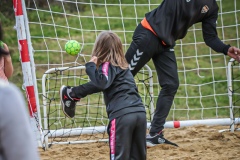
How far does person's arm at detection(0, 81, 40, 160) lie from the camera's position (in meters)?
1.88

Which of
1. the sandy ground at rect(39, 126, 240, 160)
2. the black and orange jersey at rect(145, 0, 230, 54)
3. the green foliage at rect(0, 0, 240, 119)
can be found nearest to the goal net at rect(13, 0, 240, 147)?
the green foliage at rect(0, 0, 240, 119)

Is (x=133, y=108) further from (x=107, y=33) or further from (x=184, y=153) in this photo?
(x=184, y=153)

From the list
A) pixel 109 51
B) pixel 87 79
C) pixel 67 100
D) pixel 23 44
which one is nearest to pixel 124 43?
pixel 87 79

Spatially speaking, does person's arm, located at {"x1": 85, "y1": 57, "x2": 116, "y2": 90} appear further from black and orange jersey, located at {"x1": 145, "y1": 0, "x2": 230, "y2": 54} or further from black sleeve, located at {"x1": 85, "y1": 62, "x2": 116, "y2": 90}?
black and orange jersey, located at {"x1": 145, "y1": 0, "x2": 230, "y2": 54}

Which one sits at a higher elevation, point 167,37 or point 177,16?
point 177,16

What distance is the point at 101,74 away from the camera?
4602mm

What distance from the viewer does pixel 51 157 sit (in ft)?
20.4

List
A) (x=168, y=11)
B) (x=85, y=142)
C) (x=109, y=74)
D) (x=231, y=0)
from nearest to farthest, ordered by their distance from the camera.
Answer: (x=109, y=74) < (x=168, y=11) < (x=85, y=142) < (x=231, y=0)

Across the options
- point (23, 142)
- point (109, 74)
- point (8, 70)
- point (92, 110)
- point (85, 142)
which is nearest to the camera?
point (23, 142)

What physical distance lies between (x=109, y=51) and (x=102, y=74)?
0.23 metres

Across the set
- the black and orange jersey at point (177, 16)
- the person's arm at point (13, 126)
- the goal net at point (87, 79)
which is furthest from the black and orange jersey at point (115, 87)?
the person's arm at point (13, 126)

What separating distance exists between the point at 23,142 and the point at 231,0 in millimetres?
8370

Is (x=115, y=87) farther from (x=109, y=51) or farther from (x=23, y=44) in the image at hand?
(x=23, y=44)

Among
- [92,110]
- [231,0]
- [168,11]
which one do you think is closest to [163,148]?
[168,11]
